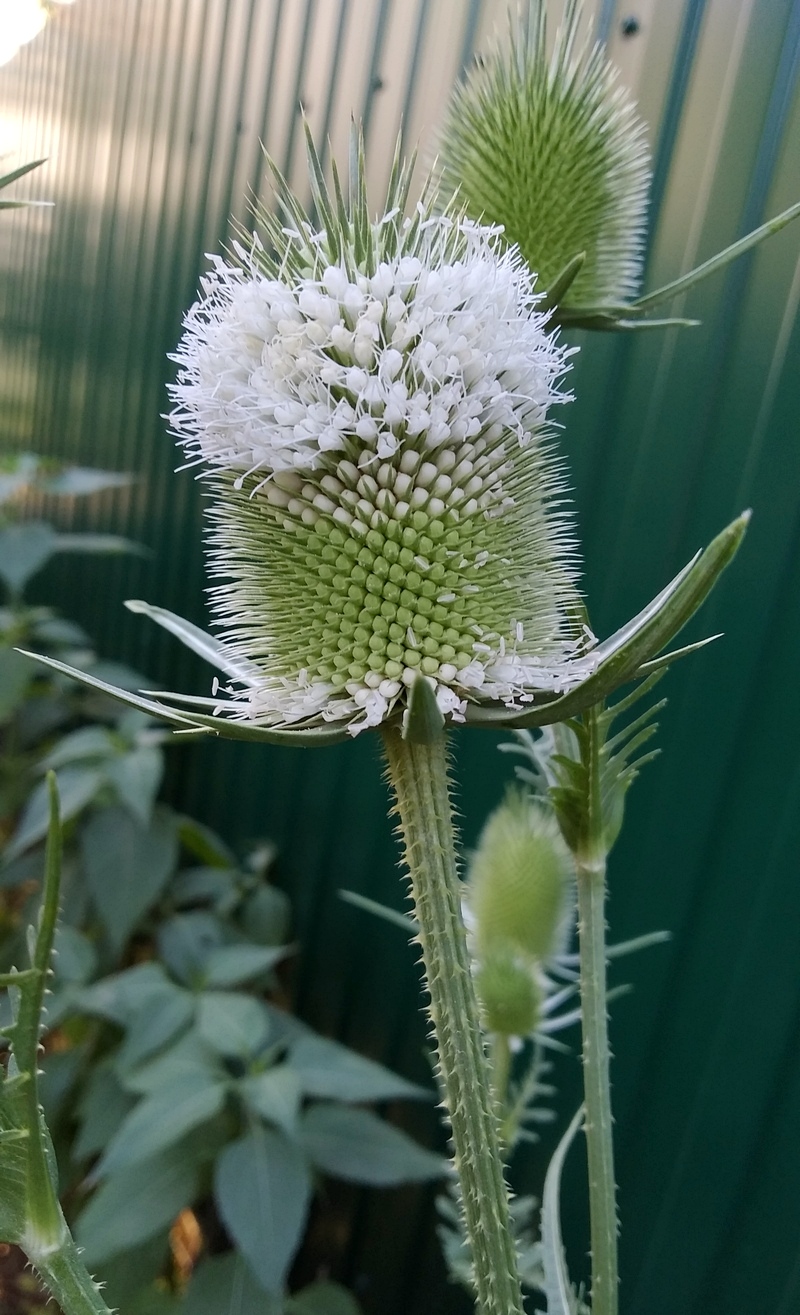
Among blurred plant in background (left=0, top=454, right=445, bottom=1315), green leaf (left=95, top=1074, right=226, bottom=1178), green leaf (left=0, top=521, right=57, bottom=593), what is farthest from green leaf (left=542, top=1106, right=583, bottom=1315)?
green leaf (left=0, top=521, right=57, bottom=593)

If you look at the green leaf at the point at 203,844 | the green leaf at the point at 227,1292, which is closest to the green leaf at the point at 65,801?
the green leaf at the point at 203,844

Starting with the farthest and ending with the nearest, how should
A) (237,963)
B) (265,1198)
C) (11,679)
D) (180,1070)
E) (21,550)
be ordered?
1. (21,550)
2. (11,679)
3. (237,963)
4. (180,1070)
5. (265,1198)

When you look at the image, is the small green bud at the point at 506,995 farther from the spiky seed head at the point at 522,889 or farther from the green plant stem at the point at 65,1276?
the green plant stem at the point at 65,1276

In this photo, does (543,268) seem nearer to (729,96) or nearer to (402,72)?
(729,96)

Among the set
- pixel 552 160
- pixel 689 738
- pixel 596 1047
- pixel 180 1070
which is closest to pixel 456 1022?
pixel 596 1047

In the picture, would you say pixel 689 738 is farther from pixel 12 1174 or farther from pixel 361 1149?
pixel 12 1174

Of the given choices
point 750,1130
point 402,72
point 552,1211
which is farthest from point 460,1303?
point 402,72
